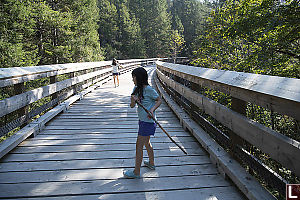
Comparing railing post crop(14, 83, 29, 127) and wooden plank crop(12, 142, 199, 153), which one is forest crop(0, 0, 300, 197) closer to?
wooden plank crop(12, 142, 199, 153)

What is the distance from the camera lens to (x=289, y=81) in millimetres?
1649

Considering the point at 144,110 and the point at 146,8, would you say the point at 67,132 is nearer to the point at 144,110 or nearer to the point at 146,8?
the point at 144,110

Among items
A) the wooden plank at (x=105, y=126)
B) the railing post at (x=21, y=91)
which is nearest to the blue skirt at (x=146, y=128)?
the wooden plank at (x=105, y=126)

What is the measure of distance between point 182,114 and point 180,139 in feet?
3.08

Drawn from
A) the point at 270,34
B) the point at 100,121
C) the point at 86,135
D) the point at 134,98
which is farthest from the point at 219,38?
the point at 134,98

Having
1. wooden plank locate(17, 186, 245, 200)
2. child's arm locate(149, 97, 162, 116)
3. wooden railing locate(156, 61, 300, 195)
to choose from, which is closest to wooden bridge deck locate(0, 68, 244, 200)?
wooden plank locate(17, 186, 245, 200)

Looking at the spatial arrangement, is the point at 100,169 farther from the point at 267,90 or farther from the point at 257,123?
the point at 267,90

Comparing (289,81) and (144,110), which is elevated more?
(289,81)

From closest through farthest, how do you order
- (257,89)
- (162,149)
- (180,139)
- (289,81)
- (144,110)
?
(289,81)
(257,89)
(144,110)
(162,149)
(180,139)

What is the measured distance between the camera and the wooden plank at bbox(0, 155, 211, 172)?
266 centimetres

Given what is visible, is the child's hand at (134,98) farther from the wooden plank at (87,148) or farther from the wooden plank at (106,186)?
the wooden plank at (87,148)

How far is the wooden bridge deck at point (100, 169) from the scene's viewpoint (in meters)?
2.21

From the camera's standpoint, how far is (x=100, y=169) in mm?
2660

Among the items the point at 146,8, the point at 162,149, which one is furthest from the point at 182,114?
the point at 146,8
